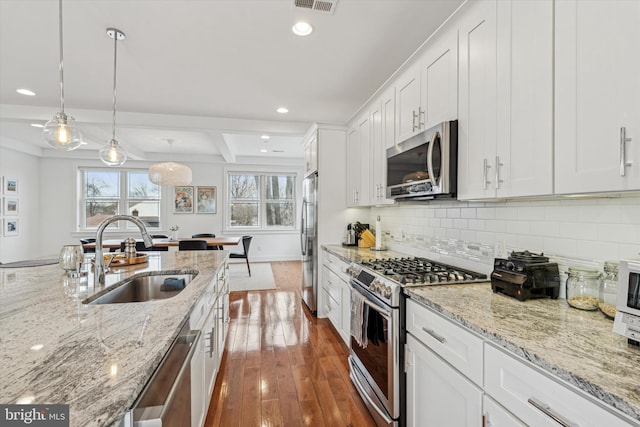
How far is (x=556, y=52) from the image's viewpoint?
1.15 meters

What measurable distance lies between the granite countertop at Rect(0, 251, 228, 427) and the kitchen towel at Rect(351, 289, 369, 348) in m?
1.05

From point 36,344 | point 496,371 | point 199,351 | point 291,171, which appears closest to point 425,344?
point 496,371

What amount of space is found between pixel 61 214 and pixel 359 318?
7557 mm

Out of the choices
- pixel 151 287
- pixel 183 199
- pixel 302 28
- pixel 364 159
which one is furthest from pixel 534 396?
pixel 183 199

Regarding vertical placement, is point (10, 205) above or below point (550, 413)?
above

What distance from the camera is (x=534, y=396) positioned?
0.90 meters

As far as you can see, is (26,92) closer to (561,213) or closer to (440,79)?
(440,79)

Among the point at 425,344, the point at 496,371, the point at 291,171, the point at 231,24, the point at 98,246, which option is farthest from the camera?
the point at 291,171

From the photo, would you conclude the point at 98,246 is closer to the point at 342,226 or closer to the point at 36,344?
the point at 36,344

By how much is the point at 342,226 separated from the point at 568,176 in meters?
2.80

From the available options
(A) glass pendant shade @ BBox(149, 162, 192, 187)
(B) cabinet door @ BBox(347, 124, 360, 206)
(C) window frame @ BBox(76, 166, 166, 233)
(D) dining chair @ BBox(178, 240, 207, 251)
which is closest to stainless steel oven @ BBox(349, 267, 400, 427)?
(B) cabinet door @ BBox(347, 124, 360, 206)

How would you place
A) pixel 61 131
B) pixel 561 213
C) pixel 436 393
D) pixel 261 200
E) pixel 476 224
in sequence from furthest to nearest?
pixel 261 200 < pixel 61 131 < pixel 476 224 < pixel 561 213 < pixel 436 393

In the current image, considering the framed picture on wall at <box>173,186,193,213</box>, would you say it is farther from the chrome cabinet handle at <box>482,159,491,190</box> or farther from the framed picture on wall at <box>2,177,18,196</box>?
the chrome cabinet handle at <box>482,159,491,190</box>

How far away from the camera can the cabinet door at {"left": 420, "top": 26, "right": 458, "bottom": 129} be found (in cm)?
174
